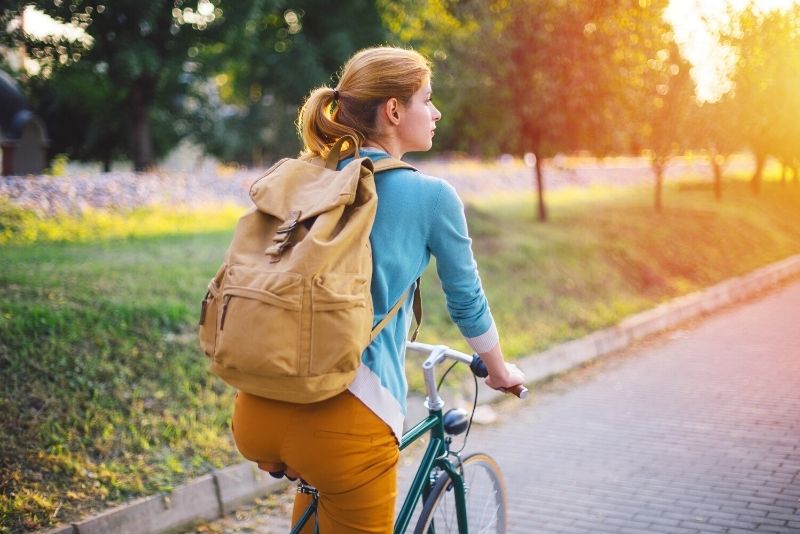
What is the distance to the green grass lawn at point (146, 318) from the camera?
466 centimetres

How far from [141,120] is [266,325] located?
68.1 feet

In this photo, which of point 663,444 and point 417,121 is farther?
point 663,444

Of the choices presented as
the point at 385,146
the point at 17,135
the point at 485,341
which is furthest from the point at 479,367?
the point at 17,135

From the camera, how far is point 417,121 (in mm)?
2385

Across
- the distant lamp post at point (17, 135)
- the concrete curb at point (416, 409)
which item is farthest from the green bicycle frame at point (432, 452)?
the distant lamp post at point (17, 135)

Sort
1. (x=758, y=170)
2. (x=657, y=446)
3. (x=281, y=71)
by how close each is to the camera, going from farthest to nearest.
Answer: (x=281, y=71), (x=758, y=170), (x=657, y=446)

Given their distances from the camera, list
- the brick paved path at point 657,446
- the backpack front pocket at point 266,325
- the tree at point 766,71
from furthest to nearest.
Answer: the tree at point 766,71
the brick paved path at point 657,446
the backpack front pocket at point 266,325

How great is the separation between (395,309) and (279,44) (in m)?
31.7

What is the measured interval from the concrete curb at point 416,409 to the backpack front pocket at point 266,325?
8.25 feet

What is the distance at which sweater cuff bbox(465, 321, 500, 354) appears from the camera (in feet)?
8.09

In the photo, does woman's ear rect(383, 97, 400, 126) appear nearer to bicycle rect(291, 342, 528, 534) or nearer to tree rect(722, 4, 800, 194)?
bicycle rect(291, 342, 528, 534)

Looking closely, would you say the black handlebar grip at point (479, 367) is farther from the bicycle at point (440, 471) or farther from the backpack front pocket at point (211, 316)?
the backpack front pocket at point (211, 316)

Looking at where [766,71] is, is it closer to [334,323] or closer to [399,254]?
[399,254]

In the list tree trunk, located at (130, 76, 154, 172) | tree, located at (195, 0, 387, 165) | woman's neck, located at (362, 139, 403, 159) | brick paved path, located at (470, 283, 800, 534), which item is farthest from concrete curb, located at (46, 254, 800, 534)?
tree, located at (195, 0, 387, 165)
